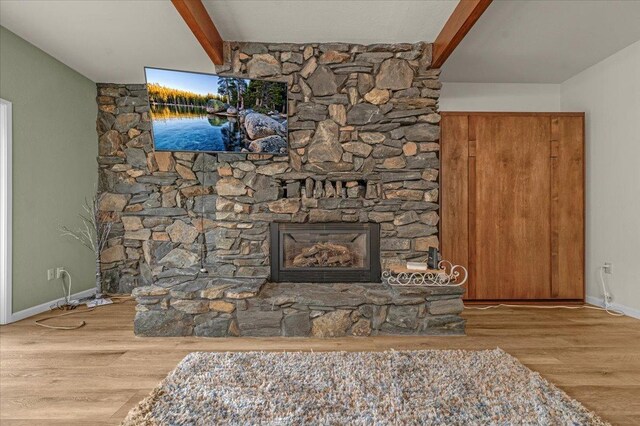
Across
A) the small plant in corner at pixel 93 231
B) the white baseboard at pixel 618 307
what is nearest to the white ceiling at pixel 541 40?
the white baseboard at pixel 618 307

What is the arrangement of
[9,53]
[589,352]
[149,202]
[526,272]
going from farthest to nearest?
[149,202], [526,272], [9,53], [589,352]

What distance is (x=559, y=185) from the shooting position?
12.4 ft

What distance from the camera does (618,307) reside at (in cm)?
347

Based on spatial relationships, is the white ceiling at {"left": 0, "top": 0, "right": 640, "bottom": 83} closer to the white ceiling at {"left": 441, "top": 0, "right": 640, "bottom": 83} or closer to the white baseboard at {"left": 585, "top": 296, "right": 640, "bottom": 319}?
the white ceiling at {"left": 441, "top": 0, "right": 640, "bottom": 83}

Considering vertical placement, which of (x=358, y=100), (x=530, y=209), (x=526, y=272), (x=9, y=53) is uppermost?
(x=9, y=53)

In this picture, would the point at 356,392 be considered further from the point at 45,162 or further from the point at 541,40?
the point at 45,162

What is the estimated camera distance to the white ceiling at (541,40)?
9.18 feet

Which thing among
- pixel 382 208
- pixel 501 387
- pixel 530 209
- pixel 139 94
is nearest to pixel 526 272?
pixel 530 209

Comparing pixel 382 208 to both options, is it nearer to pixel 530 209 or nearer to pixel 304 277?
pixel 304 277

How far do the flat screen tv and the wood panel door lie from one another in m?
1.76

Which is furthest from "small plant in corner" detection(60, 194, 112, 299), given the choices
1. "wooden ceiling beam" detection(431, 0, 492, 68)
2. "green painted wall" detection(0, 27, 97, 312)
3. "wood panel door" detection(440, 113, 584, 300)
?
"wooden ceiling beam" detection(431, 0, 492, 68)

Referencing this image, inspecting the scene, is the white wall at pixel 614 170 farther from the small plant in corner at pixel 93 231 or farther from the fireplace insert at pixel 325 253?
the small plant in corner at pixel 93 231

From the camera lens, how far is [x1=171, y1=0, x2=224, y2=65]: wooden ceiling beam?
2488 mm

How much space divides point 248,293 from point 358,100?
1985 millimetres
